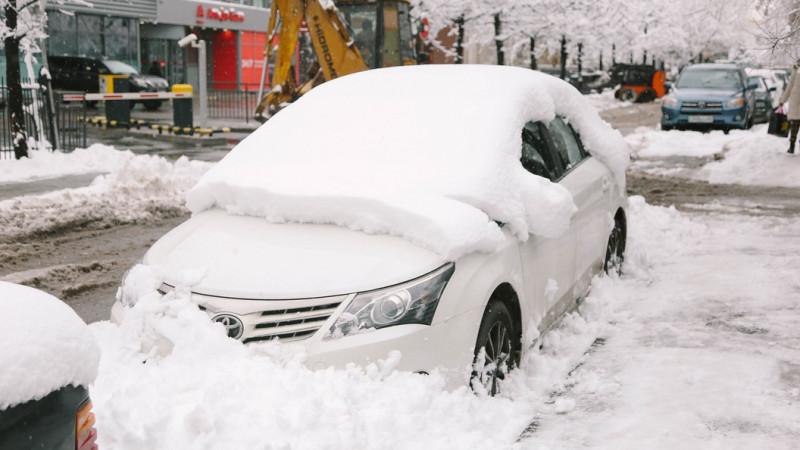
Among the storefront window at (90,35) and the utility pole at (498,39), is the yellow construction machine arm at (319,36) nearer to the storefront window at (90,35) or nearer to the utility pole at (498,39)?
the utility pole at (498,39)

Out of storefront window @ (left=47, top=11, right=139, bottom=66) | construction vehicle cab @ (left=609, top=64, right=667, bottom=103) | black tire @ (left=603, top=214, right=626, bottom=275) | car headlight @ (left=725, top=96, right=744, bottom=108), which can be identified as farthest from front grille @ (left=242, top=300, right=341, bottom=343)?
construction vehicle cab @ (left=609, top=64, right=667, bottom=103)

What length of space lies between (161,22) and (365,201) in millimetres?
41898

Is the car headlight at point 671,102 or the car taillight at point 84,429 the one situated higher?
the car headlight at point 671,102

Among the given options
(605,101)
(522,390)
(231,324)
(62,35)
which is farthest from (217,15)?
(231,324)

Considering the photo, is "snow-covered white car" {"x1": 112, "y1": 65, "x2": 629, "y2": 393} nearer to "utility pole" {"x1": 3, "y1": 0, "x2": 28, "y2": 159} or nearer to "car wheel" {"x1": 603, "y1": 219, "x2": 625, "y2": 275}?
"car wheel" {"x1": 603, "y1": 219, "x2": 625, "y2": 275}

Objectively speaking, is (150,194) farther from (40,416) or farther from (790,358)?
(40,416)

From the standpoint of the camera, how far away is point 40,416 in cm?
209

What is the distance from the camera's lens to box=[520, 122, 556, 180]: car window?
5.22 m

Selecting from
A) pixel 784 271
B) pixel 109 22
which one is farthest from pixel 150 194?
pixel 109 22

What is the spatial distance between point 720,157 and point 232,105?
16.6 meters

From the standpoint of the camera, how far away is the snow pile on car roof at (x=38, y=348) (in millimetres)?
2020

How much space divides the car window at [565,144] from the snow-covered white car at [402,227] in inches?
0.6

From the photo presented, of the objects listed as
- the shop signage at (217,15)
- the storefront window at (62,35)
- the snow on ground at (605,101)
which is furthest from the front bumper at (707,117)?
the shop signage at (217,15)

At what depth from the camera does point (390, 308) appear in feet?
12.8
